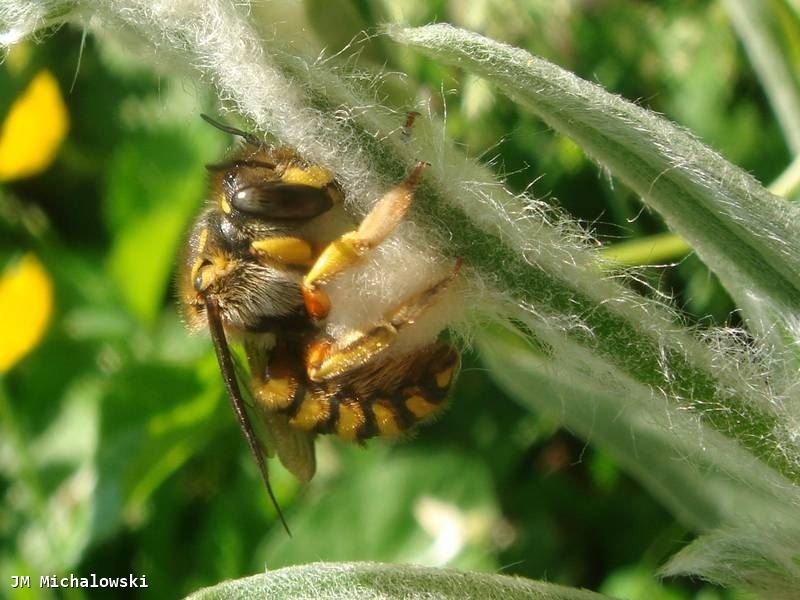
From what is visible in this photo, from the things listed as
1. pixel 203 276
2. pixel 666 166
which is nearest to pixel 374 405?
pixel 203 276

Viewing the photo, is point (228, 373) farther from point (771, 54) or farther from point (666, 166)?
point (771, 54)

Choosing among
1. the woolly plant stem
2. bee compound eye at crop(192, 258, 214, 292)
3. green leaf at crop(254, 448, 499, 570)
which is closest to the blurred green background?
green leaf at crop(254, 448, 499, 570)

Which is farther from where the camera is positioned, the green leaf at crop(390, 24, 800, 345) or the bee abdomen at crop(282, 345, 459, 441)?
the bee abdomen at crop(282, 345, 459, 441)

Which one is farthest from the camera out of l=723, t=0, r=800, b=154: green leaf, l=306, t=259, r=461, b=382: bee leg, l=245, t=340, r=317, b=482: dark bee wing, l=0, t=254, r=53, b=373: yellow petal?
l=0, t=254, r=53, b=373: yellow petal

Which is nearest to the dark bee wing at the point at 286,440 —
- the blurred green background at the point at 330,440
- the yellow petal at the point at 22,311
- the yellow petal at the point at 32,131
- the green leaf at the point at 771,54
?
the blurred green background at the point at 330,440

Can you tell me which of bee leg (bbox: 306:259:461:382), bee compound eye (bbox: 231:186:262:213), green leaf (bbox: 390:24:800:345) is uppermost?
green leaf (bbox: 390:24:800:345)

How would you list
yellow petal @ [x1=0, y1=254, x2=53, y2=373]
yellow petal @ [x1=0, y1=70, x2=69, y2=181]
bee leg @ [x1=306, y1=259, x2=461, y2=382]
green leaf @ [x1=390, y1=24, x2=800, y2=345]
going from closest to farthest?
green leaf @ [x1=390, y1=24, x2=800, y2=345]
bee leg @ [x1=306, y1=259, x2=461, y2=382]
yellow petal @ [x1=0, y1=254, x2=53, y2=373]
yellow petal @ [x1=0, y1=70, x2=69, y2=181]

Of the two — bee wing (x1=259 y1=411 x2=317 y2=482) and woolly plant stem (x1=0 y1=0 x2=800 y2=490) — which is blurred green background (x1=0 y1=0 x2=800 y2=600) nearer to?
bee wing (x1=259 y1=411 x2=317 y2=482)
